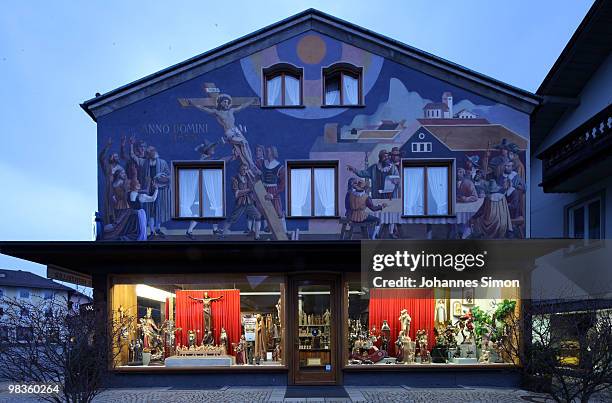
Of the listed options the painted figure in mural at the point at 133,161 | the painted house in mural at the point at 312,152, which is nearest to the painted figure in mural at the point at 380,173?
the painted house in mural at the point at 312,152

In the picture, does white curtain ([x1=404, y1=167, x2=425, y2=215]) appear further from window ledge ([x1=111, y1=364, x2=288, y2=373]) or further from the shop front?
window ledge ([x1=111, y1=364, x2=288, y2=373])

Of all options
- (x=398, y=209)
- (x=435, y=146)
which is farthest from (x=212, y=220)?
(x=435, y=146)

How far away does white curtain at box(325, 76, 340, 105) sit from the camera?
567 inches

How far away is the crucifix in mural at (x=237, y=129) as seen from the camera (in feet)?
44.9

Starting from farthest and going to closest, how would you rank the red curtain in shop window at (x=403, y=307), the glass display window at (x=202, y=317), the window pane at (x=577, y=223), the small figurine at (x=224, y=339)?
the window pane at (x=577, y=223) → the red curtain in shop window at (x=403, y=307) → the small figurine at (x=224, y=339) → the glass display window at (x=202, y=317)

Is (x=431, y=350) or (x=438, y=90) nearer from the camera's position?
(x=431, y=350)

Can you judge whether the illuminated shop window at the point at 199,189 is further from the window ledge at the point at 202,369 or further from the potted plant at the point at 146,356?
the window ledge at the point at 202,369

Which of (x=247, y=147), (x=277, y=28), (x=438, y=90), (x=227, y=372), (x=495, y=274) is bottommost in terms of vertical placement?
(x=227, y=372)

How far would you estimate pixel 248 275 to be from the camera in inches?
513

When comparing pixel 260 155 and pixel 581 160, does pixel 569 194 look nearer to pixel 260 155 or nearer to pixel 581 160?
pixel 581 160

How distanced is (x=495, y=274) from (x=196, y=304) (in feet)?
25.3

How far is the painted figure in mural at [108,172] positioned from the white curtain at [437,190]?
8.36 metres

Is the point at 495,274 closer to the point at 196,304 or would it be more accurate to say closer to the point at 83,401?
the point at 196,304

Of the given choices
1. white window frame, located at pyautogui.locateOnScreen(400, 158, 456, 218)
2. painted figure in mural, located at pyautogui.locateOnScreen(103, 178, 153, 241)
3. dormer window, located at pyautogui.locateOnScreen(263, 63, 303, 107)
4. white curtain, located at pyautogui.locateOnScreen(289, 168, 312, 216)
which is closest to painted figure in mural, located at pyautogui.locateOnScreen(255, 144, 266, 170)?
white curtain, located at pyautogui.locateOnScreen(289, 168, 312, 216)
